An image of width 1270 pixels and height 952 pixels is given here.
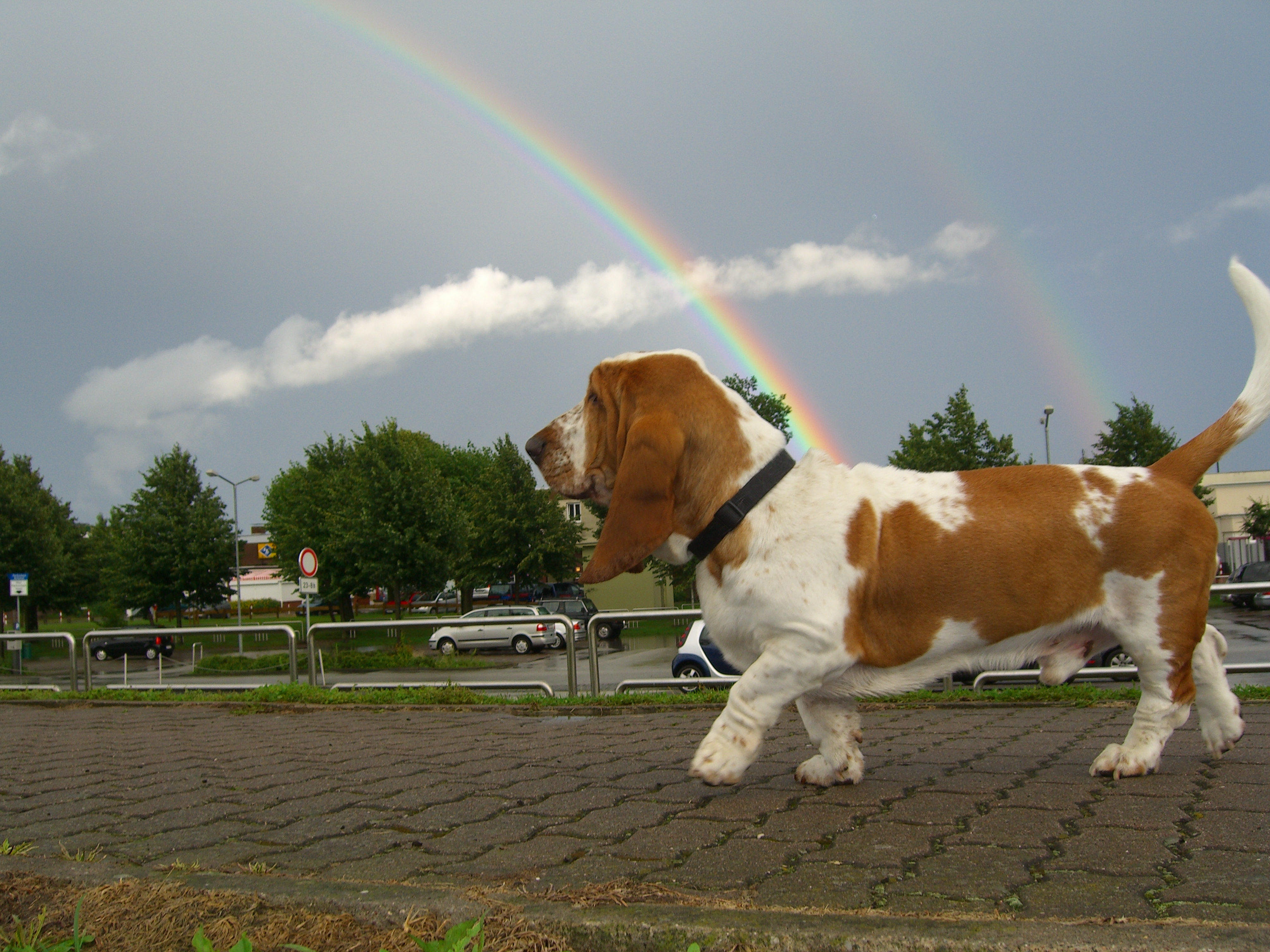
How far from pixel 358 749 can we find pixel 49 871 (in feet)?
10.2

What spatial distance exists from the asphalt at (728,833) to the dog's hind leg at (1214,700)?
0.47 ft

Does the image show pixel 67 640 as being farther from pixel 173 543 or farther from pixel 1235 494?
pixel 1235 494

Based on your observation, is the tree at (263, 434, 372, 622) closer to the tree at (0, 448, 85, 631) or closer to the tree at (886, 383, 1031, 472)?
Result: the tree at (0, 448, 85, 631)

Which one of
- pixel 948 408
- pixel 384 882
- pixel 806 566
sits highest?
pixel 948 408

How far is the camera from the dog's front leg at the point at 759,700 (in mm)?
3174

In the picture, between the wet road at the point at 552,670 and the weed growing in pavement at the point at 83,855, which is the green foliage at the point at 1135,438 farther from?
the weed growing in pavement at the point at 83,855

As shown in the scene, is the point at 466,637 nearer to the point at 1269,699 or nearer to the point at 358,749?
the point at 358,749

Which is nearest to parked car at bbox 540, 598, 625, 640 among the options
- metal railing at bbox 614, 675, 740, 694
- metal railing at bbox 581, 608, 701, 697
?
metal railing at bbox 614, 675, 740, 694

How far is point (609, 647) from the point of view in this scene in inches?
482

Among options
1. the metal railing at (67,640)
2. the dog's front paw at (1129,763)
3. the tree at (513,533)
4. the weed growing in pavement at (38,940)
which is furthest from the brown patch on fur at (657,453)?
the tree at (513,533)

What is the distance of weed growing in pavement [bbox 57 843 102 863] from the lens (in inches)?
117

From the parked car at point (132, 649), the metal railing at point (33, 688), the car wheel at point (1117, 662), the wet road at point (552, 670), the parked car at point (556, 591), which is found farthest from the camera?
the parked car at point (556, 591)

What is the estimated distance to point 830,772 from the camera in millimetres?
3943

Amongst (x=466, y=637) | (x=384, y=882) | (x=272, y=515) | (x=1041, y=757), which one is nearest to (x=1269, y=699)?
(x=1041, y=757)
